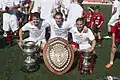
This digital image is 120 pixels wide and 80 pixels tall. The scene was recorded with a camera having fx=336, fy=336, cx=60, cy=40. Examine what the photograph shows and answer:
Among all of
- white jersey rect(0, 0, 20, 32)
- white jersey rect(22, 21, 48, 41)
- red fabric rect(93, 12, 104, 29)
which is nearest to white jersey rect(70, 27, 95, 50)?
white jersey rect(22, 21, 48, 41)

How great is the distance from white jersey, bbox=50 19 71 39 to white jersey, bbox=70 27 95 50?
0.17 meters

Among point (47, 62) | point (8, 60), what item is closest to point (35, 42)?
point (47, 62)

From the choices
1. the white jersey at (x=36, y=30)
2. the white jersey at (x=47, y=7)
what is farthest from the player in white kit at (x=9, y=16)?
the white jersey at (x=36, y=30)

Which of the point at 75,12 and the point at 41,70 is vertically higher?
the point at 75,12

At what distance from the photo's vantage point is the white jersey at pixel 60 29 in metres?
8.80

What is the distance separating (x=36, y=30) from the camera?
8984 mm

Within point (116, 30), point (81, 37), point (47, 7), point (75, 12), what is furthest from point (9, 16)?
point (116, 30)

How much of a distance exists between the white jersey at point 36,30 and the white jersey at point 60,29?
29 centimetres

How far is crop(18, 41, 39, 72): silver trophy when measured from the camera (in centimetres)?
837

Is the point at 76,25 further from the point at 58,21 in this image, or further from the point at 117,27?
the point at 117,27

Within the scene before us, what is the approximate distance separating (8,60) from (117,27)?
3169 mm

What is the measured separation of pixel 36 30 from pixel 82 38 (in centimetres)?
126

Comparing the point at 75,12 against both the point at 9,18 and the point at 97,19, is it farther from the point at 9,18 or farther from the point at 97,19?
the point at 9,18

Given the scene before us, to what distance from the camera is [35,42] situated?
339 inches
